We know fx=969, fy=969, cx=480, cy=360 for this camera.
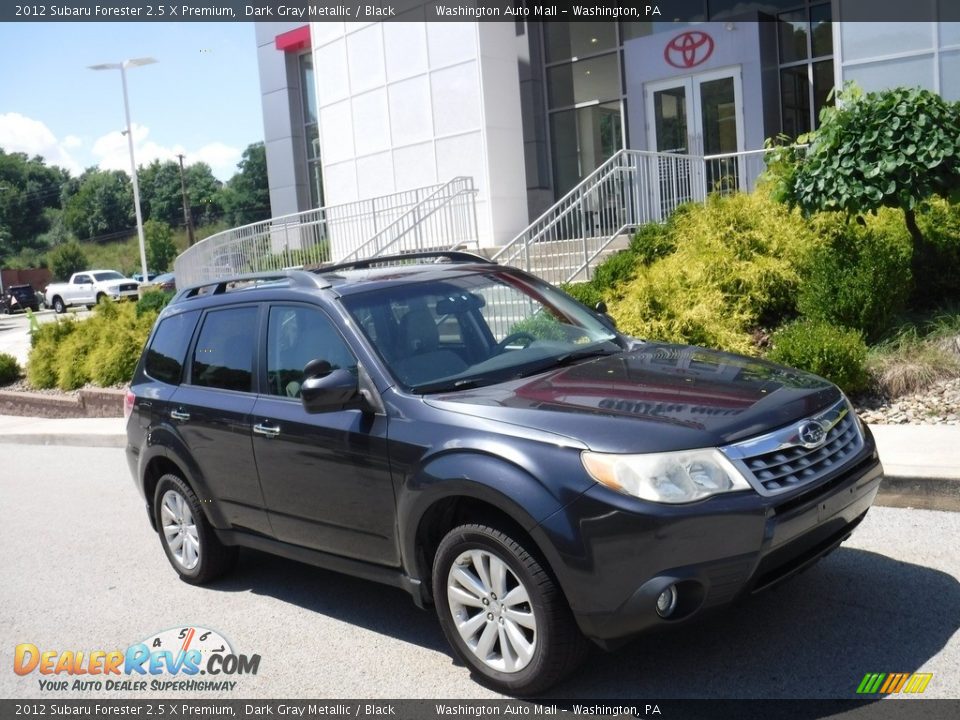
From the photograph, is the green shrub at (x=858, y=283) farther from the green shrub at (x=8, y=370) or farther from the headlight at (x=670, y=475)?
the green shrub at (x=8, y=370)

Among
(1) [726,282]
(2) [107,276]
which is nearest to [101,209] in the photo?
(2) [107,276]

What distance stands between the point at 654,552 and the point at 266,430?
7.75ft

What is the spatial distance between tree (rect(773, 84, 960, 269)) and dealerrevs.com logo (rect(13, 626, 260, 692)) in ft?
22.1

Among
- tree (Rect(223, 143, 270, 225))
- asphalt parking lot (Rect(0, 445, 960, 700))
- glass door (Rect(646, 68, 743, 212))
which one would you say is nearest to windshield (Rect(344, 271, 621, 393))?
asphalt parking lot (Rect(0, 445, 960, 700))

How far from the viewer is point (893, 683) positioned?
3.86 meters

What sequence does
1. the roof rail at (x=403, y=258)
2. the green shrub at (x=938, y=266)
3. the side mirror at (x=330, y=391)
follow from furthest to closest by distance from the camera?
1. the green shrub at (x=938, y=266)
2. the roof rail at (x=403, y=258)
3. the side mirror at (x=330, y=391)

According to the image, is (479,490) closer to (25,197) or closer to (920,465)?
(920,465)

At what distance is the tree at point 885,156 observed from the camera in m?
8.66

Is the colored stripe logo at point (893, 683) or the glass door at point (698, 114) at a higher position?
the glass door at point (698, 114)

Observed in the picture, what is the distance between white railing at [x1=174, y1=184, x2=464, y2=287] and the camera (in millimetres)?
20844

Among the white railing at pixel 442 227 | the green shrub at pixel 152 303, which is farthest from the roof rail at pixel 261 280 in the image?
the green shrub at pixel 152 303

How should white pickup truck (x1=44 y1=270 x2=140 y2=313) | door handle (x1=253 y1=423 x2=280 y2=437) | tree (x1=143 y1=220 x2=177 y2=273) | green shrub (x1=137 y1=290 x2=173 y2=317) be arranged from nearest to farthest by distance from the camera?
1. door handle (x1=253 y1=423 x2=280 y2=437)
2. green shrub (x1=137 y1=290 x2=173 y2=317)
3. white pickup truck (x1=44 y1=270 x2=140 y2=313)
4. tree (x1=143 y1=220 x2=177 y2=273)

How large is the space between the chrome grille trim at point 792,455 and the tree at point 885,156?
5168 mm

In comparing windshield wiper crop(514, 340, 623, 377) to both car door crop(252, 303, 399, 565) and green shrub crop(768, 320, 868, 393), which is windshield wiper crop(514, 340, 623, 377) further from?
green shrub crop(768, 320, 868, 393)
